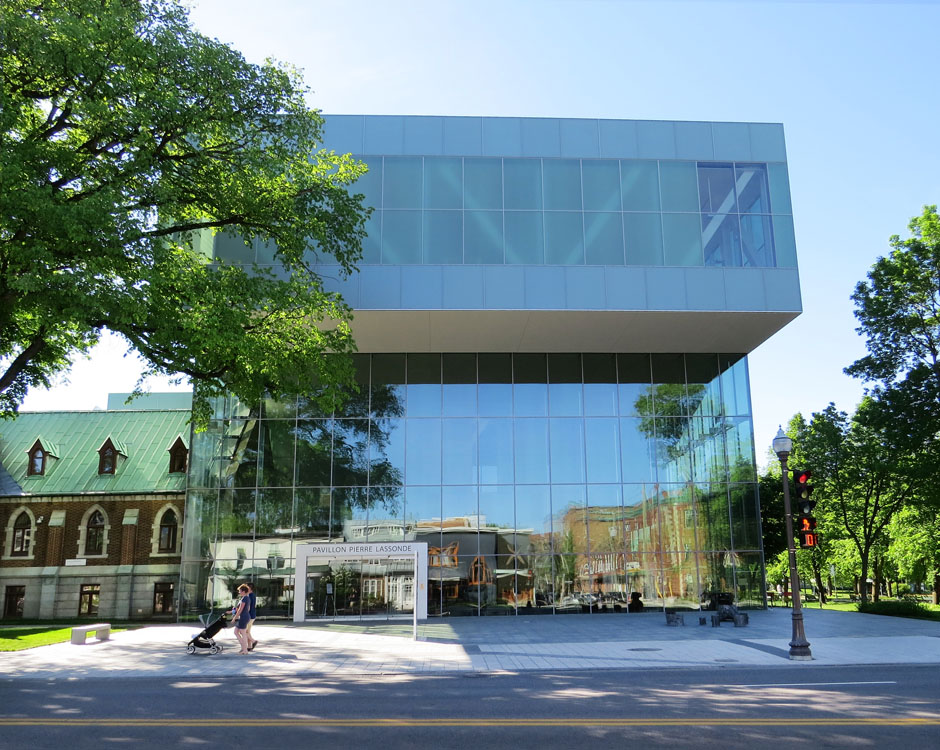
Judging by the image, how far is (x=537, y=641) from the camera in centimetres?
1994

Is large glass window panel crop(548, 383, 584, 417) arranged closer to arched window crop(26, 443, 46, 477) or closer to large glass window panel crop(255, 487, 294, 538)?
large glass window panel crop(255, 487, 294, 538)

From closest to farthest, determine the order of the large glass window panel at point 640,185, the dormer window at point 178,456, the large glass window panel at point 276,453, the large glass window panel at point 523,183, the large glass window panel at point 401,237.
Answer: the large glass window panel at point 401,237
the large glass window panel at point 523,183
the large glass window panel at point 640,185
the large glass window panel at point 276,453
the dormer window at point 178,456

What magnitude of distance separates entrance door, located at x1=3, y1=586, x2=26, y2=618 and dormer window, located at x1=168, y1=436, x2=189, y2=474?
28.3 feet

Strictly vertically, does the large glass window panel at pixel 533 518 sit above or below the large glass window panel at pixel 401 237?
below

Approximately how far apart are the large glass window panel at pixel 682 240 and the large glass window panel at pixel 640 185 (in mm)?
823

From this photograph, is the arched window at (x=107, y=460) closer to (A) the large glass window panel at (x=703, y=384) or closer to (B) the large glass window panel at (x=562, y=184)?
(B) the large glass window panel at (x=562, y=184)

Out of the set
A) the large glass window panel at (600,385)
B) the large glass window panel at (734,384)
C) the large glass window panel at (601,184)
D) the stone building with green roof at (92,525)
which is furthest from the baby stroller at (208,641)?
the large glass window panel at (734,384)

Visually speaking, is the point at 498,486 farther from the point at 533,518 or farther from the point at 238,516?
the point at 238,516

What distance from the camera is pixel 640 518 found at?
28.4m

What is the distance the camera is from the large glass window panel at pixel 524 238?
25.9 meters

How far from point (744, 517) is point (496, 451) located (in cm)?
999

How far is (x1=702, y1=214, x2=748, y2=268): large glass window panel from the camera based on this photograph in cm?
2595

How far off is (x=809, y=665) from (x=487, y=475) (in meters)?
14.9

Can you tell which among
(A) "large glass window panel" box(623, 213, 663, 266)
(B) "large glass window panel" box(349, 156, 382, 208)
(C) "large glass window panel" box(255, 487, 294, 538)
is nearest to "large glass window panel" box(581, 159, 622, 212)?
(A) "large glass window panel" box(623, 213, 663, 266)
